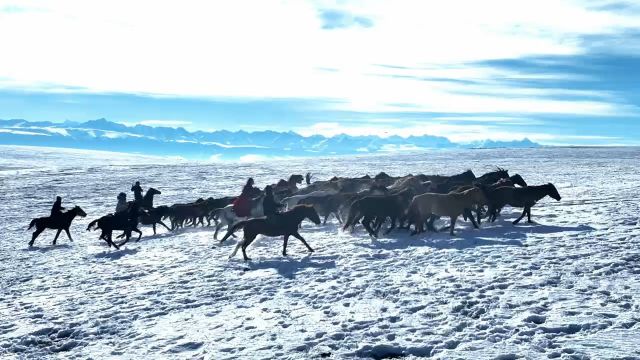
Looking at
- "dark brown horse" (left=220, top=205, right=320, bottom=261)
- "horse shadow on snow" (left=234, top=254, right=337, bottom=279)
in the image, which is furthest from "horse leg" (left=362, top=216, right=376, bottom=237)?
"horse shadow on snow" (left=234, top=254, right=337, bottom=279)

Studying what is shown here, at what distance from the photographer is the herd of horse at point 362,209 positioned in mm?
13156

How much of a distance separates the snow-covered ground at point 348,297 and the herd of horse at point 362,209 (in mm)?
597

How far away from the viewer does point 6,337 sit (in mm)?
8141

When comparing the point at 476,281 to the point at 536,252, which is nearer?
the point at 476,281

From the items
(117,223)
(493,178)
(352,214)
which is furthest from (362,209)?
(493,178)

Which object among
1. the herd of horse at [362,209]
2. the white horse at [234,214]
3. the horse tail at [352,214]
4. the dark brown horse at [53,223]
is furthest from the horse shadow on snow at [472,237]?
the dark brown horse at [53,223]

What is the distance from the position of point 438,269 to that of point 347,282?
183 centimetres

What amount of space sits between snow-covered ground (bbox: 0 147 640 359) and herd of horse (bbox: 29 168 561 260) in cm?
60

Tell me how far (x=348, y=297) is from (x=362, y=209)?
557 cm

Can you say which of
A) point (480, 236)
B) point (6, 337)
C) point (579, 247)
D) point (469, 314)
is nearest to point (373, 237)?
point (480, 236)

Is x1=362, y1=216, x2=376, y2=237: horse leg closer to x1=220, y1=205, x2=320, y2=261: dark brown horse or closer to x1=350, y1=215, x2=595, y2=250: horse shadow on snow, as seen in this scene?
x1=350, y1=215, x2=595, y2=250: horse shadow on snow

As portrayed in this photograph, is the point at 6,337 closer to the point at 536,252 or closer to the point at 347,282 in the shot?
the point at 347,282

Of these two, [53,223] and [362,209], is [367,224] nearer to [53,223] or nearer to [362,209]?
[362,209]

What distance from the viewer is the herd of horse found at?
13156 mm
